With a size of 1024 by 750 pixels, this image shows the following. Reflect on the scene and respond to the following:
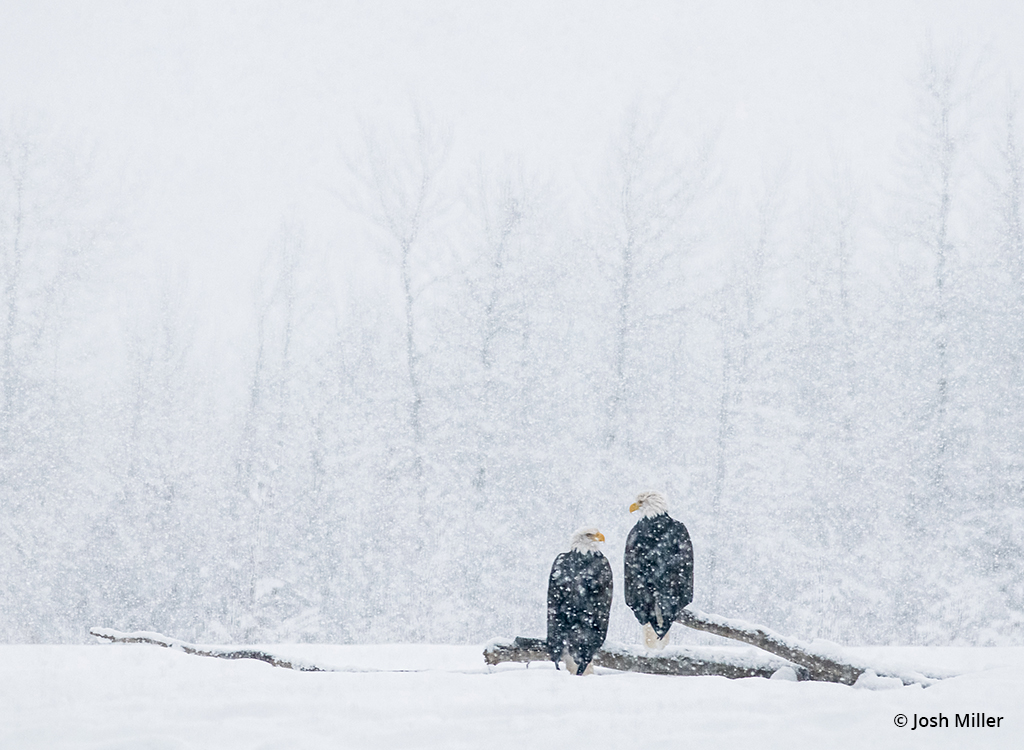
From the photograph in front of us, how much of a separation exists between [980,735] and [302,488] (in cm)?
1388

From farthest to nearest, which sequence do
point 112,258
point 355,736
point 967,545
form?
1. point 112,258
2. point 967,545
3. point 355,736

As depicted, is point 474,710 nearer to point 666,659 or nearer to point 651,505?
point 666,659

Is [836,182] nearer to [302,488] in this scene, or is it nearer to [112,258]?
[302,488]

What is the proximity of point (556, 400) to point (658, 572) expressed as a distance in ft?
30.2

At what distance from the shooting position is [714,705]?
442 cm

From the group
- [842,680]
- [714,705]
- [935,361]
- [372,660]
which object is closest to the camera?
[714,705]

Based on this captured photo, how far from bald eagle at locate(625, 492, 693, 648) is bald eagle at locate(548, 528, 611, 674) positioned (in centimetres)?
49

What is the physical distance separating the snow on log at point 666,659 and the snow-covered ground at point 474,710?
0.37 feet

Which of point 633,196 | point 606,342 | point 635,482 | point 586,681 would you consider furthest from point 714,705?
point 633,196

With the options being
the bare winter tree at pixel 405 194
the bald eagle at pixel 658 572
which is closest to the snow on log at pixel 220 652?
the bald eagle at pixel 658 572

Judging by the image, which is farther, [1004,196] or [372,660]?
[1004,196]

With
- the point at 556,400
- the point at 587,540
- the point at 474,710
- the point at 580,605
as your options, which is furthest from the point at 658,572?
the point at 556,400

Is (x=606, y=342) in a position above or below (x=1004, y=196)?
below

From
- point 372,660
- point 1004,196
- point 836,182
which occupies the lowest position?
point 372,660
